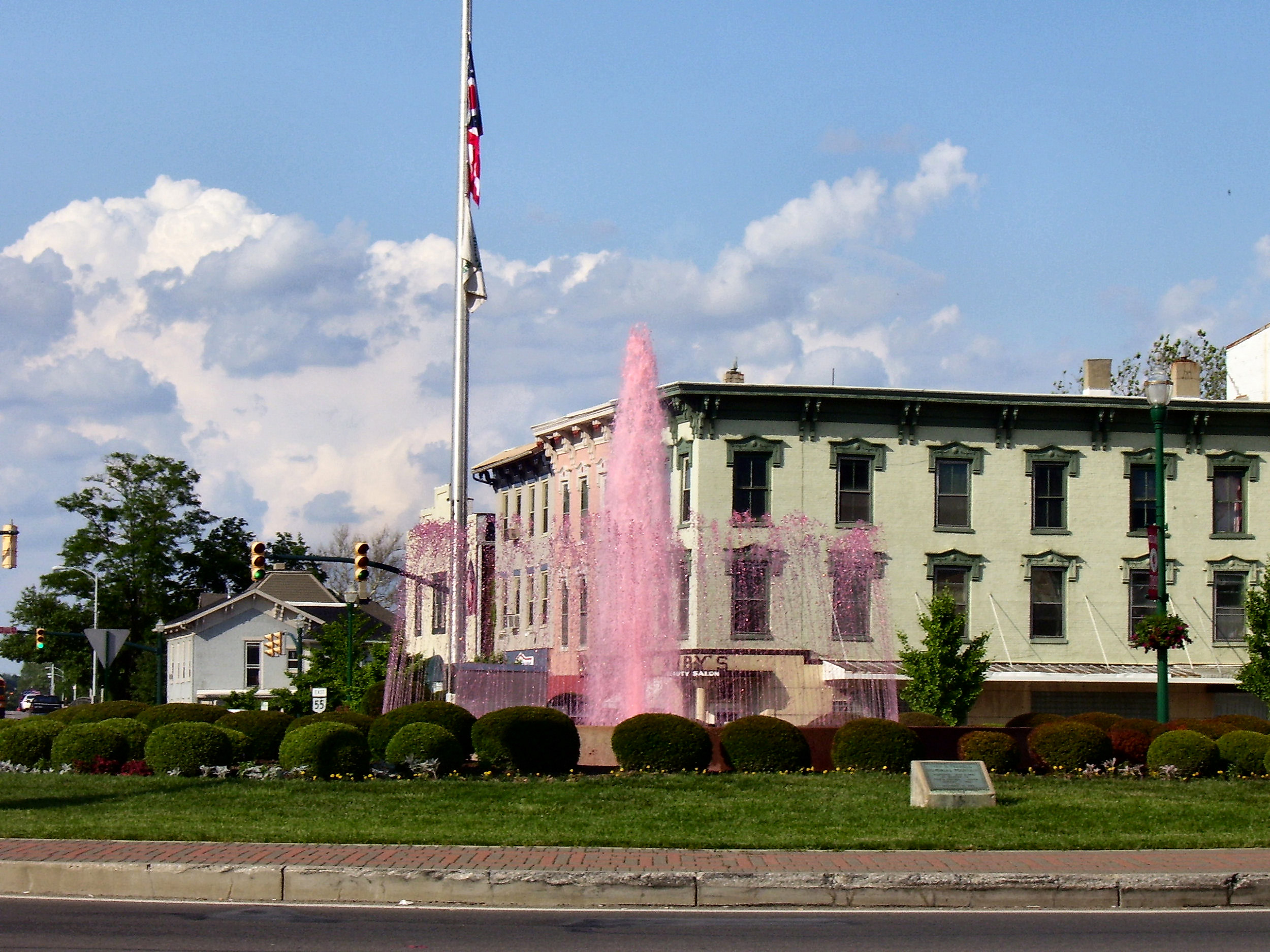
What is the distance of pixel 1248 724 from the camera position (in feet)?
91.4

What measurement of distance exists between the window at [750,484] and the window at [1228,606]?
13.4 meters

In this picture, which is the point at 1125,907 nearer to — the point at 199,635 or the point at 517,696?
the point at 517,696

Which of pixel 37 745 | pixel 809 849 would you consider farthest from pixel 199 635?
pixel 809 849

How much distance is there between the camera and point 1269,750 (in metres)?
24.2

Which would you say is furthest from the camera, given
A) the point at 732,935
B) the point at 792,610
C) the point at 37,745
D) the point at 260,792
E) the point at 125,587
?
the point at 125,587

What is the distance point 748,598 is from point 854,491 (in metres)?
4.34

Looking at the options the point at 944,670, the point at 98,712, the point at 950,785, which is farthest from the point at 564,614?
the point at 950,785

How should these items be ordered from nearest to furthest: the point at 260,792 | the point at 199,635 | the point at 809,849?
the point at 809,849 < the point at 260,792 < the point at 199,635

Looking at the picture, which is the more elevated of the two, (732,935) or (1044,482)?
(1044,482)

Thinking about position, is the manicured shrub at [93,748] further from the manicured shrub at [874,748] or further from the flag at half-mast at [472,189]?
the flag at half-mast at [472,189]

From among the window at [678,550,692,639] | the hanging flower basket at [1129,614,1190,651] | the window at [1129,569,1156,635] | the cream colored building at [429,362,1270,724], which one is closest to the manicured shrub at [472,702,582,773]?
the hanging flower basket at [1129,614,1190,651]

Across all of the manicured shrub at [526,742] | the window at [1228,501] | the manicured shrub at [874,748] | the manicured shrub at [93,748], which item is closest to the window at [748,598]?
the window at [1228,501]

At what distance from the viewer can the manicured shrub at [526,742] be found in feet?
76.4

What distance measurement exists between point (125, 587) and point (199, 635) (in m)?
12.7
